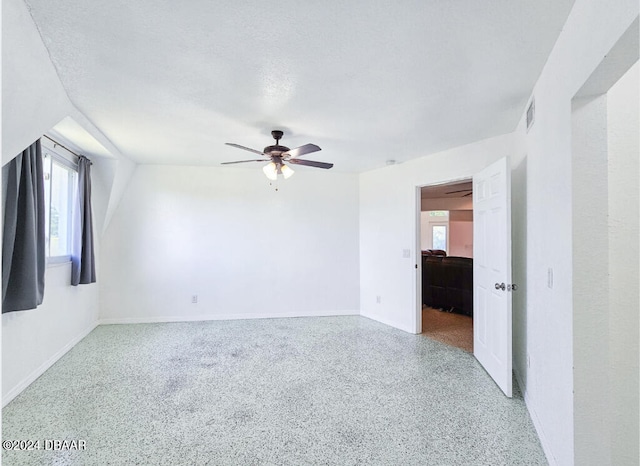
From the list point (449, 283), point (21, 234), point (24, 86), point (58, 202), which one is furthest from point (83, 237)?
point (449, 283)

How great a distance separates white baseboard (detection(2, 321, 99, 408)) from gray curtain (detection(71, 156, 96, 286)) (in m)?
0.68

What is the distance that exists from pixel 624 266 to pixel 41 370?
4356mm

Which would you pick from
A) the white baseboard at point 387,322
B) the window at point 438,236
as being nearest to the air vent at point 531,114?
the white baseboard at point 387,322

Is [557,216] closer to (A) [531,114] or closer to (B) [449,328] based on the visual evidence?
(A) [531,114]

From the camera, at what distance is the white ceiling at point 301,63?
146cm

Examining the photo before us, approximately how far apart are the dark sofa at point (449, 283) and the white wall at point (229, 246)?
4.47ft

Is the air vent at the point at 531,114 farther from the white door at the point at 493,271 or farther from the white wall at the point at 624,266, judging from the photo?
the white wall at the point at 624,266

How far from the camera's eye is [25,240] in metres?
2.57

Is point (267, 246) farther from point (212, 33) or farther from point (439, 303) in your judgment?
point (212, 33)

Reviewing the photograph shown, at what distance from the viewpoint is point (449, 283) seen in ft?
17.0

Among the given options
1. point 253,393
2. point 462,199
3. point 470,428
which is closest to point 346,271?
point 253,393

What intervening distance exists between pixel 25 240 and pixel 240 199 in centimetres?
261

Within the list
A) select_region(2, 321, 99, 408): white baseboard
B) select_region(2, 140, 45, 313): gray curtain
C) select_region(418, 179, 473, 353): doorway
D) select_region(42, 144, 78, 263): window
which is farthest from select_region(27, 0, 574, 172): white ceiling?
select_region(2, 321, 99, 408): white baseboard

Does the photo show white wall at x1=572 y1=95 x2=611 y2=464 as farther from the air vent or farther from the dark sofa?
the dark sofa
